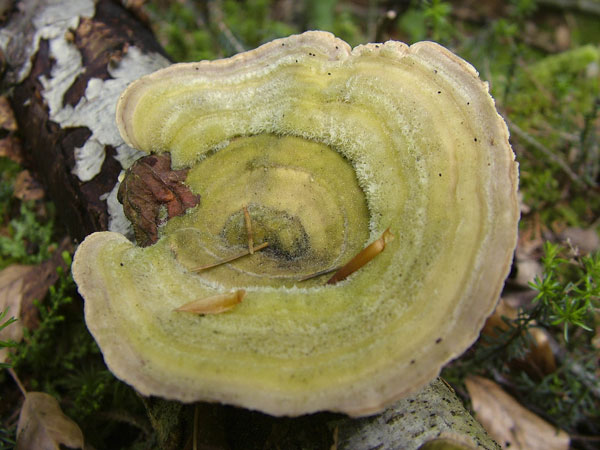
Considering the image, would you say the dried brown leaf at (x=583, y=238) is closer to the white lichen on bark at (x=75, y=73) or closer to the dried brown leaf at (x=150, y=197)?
the dried brown leaf at (x=150, y=197)

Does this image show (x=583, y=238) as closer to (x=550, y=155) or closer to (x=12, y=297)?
(x=550, y=155)

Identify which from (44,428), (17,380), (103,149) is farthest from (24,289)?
(103,149)

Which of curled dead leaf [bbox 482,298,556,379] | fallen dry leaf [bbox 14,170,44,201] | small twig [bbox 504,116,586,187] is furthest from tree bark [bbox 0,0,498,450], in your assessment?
small twig [bbox 504,116,586,187]


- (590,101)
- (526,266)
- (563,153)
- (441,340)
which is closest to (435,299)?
(441,340)

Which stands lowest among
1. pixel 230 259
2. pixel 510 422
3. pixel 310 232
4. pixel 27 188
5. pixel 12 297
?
pixel 510 422

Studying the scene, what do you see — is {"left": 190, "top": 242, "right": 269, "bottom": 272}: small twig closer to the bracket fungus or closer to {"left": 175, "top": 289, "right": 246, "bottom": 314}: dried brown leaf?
the bracket fungus

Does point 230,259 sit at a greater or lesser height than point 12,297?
greater
